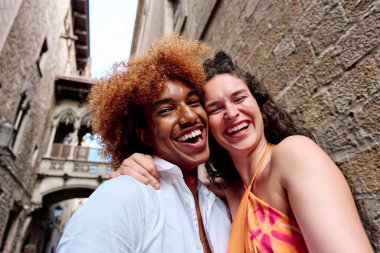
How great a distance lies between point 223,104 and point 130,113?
55 centimetres

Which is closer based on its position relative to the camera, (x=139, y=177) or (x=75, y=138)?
(x=139, y=177)

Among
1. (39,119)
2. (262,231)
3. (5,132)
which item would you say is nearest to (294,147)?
(262,231)

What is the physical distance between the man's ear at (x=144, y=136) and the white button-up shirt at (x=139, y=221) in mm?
238

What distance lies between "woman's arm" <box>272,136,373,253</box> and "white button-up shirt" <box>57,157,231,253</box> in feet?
1.46

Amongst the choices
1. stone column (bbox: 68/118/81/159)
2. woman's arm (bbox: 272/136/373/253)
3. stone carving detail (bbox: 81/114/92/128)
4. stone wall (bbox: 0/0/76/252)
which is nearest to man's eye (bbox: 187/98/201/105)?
woman's arm (bbox: 272/136/373/253)

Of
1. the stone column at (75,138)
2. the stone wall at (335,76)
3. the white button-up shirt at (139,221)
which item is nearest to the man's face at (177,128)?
the white button-up shirt at (139,221)

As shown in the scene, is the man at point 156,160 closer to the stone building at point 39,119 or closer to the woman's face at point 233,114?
the woman's face at point 233,114

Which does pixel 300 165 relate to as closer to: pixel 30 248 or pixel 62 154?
pixel 30 248

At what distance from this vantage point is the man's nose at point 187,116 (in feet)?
4.91

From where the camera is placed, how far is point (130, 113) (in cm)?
169

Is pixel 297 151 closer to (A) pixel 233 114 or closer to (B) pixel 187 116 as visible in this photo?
(A) pixel 233 114

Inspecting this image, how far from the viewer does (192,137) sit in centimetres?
151

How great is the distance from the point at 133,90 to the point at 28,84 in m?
10.9

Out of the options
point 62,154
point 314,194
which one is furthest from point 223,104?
point 62,154
